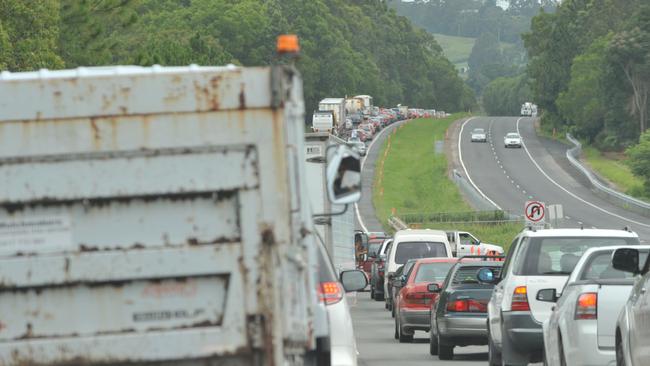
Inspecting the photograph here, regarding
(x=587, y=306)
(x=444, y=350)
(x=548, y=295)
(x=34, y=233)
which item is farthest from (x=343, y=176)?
(x=444, y=350)

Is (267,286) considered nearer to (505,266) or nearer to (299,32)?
(505,266)

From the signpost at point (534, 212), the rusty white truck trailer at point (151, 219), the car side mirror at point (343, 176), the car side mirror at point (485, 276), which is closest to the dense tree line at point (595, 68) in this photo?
the signpost at point (534, 212)

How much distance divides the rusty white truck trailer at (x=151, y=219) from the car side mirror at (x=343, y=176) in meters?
0.51

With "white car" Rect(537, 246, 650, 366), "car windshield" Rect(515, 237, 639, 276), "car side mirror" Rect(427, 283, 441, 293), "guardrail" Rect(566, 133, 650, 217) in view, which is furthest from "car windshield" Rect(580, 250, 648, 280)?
"guardrail" Rect(566, 133, 650, 217)

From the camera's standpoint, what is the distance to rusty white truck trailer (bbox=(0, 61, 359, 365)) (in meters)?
8.74

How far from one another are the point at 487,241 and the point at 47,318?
64.4 m

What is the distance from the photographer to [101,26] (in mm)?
67875

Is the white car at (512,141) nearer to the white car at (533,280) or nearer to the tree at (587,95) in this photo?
the tree at (587,95)

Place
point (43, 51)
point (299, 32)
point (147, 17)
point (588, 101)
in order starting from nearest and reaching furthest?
point (43, 51) < point (588, 101) < point (147, 17) < point (299, 32)

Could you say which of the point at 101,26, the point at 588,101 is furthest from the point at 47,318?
the point at 588,101

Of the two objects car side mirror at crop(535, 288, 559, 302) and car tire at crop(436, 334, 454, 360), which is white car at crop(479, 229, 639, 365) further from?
car tire at crop(436, 334, 454, 360)

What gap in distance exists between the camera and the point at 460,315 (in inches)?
857

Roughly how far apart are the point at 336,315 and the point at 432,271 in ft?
46.8

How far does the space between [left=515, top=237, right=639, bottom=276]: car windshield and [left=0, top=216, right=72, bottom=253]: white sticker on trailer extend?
9.17m
